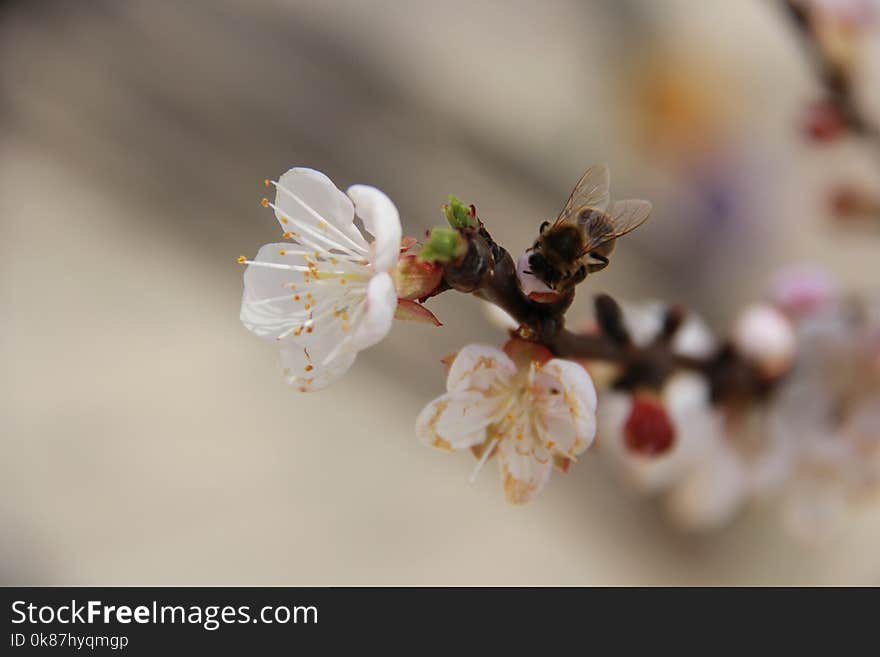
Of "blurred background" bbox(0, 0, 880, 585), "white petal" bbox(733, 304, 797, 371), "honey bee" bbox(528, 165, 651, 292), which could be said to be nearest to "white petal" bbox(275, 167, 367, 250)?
"honey bee" bbox(528, 165, 651, 292)

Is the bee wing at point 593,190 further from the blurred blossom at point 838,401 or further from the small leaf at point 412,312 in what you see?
the blurred blossom at point 838,401

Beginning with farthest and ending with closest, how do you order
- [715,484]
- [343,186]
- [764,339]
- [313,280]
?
[343,186] < [715,484] < [764,339] < [313,280]

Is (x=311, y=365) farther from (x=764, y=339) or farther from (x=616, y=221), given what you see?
(x=764, y=339)

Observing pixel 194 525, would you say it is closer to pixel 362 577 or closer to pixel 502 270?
pixel 362 577

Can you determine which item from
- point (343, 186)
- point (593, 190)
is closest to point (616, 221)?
point (593, 190)

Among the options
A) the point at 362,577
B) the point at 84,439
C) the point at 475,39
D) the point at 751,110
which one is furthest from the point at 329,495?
the point at 751,110

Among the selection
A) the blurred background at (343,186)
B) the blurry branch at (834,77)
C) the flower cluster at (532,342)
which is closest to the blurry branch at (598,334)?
the flower cluster at (532,342)
